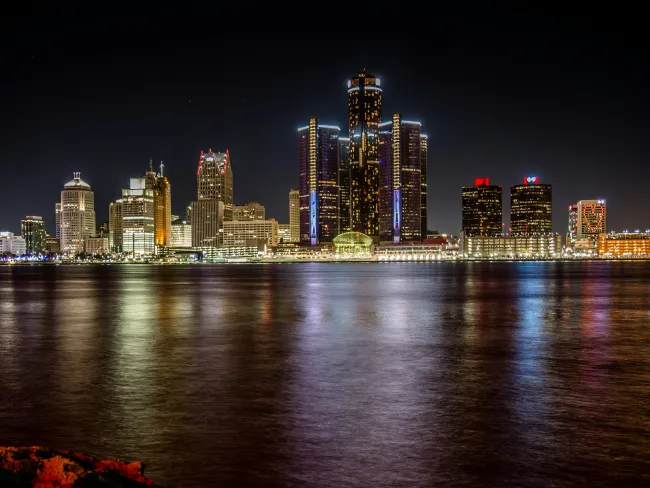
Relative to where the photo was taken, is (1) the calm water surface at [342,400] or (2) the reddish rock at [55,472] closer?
(2) the reddish rock at [55,472]

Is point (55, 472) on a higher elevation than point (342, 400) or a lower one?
higher

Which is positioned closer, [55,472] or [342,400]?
[55,472]

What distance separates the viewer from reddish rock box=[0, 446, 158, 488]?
788 centimetres

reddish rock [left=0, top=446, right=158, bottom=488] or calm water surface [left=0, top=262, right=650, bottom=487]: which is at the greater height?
reddish rock [left=0, top=446, right=158, bottom=488]

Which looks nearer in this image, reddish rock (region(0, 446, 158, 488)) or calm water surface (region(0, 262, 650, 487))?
reddish rock (region(0, 446, 158, 488))

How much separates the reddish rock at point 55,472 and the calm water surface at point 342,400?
2653mm

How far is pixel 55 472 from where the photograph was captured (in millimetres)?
8211

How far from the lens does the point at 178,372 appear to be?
22141 millimetres

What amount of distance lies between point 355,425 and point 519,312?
34181mm

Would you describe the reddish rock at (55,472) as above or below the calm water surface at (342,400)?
above

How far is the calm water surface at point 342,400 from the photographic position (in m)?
11.8

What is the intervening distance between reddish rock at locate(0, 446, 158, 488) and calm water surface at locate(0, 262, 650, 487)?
8.70 feet

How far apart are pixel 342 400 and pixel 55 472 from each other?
10.2 meters

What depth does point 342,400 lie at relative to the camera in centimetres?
1745
